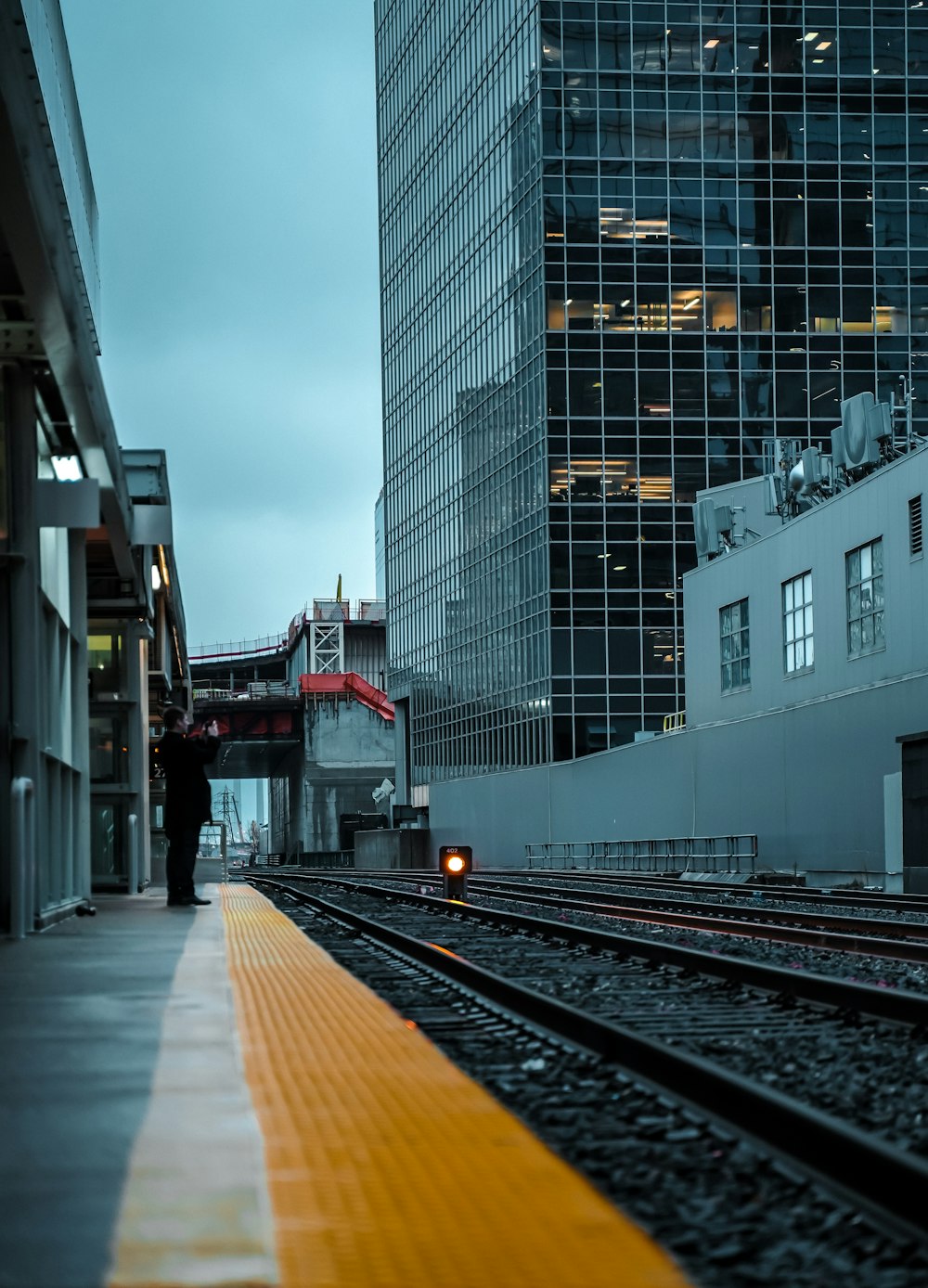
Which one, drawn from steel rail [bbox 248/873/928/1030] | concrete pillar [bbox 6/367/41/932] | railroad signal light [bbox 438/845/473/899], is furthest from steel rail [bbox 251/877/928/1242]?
railroad signal light [bbox 438/845/473/899]

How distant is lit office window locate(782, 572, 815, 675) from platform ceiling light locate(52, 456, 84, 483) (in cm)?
2502

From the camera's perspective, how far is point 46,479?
16.3m

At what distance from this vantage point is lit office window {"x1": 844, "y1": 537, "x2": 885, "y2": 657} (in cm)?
3547

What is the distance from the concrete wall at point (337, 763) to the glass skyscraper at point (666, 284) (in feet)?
83.8

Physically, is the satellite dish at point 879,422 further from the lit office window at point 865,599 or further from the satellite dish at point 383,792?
the satellite dish at point 383,792

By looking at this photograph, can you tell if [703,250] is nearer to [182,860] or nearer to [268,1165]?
[182,860]

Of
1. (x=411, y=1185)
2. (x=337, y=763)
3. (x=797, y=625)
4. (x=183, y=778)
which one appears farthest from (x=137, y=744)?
(x=337, y=763)

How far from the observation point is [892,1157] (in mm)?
4367

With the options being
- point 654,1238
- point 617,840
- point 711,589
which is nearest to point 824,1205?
point 654,1238

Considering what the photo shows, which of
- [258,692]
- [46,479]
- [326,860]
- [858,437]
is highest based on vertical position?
[858,437]

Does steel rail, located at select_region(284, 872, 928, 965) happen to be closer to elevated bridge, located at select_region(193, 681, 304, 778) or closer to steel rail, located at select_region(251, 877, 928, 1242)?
steel rail, located at select_region(251, 877, 928, 1242)

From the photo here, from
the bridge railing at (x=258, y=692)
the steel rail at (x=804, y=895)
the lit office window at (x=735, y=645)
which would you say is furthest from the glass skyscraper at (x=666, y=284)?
the steel rail at (x=804, y=895)

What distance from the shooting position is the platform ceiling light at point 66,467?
57.0 feet

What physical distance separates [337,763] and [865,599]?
6590cm
